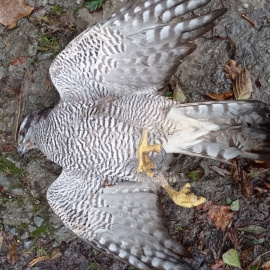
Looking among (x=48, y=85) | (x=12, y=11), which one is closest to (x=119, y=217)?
(x=48, y=85)

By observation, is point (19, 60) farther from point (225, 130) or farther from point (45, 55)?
point (225, 130)

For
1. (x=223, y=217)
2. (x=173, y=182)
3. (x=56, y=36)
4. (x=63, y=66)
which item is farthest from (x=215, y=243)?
(x=56, y=36)

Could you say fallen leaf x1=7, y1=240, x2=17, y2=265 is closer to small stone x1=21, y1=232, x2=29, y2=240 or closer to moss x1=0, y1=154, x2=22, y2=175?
small stone x1=21, y1=232, x2=29, y2=240

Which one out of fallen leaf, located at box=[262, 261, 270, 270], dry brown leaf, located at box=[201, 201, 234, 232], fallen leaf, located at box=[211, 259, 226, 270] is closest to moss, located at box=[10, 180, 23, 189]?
dry brown leaf, located at box=[201, 201, 234, 232]

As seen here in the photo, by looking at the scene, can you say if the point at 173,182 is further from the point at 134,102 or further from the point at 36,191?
the point at 36,191

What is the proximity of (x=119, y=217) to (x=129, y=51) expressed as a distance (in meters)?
1.28

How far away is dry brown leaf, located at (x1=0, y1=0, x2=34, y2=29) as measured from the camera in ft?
12.1

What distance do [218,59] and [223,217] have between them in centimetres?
139

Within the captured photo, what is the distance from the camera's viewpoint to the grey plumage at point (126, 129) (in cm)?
283

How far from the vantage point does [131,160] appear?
121 inches

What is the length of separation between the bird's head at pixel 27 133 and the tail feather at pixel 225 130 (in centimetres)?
126

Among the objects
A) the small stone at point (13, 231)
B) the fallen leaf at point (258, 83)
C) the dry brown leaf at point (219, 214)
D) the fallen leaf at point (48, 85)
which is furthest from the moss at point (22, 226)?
the fallen leaf at point (258, 83)

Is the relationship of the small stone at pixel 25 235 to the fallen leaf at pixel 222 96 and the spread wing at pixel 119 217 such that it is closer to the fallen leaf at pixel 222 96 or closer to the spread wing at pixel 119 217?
the spread wing at pixel 119 217

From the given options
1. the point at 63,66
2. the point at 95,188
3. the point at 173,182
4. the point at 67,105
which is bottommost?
the point at 173,182
